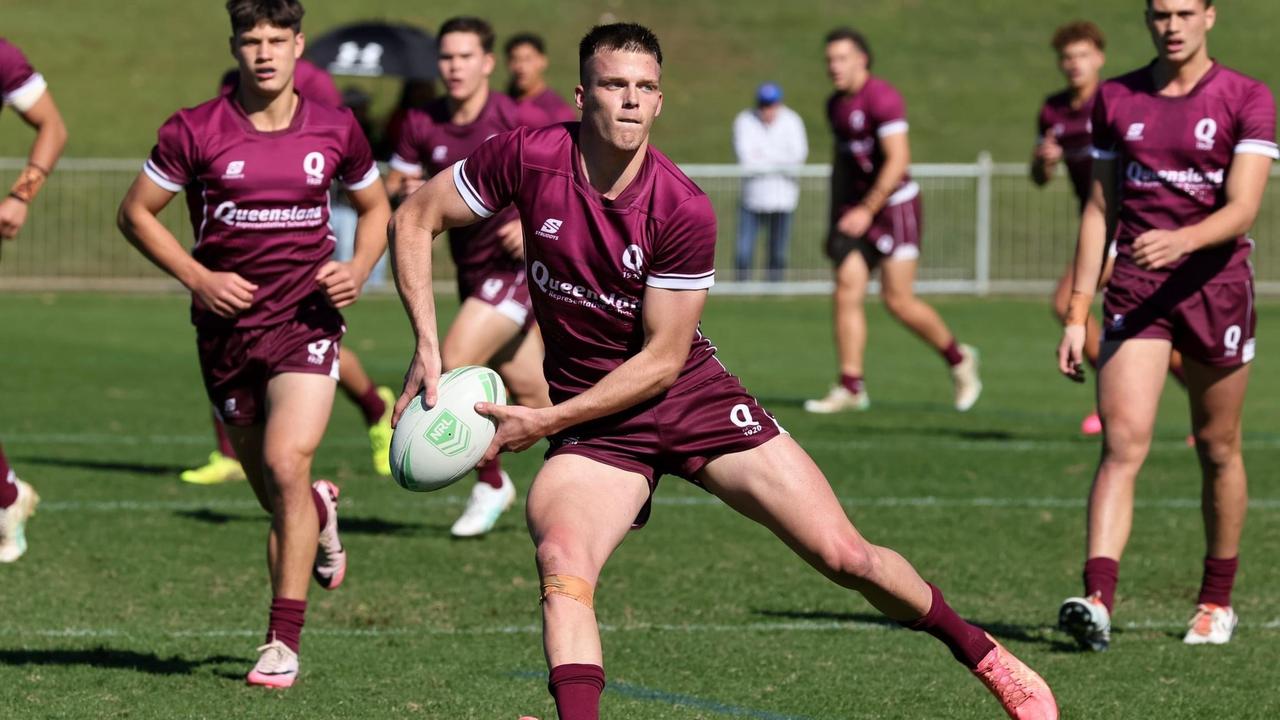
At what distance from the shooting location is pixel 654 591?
27.3 ft

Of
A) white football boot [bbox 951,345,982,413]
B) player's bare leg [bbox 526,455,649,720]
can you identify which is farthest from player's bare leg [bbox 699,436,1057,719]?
white football boot [bbox 951,345,982,413]

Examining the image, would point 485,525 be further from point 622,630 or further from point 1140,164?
point 1140,164

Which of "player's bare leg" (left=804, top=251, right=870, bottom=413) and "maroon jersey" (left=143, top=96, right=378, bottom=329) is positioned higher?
"maroon jersey" (left=143, top=96, right=378, bottom=329)

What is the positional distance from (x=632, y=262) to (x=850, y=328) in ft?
31.2

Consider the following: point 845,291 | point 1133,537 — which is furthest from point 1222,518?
point 845,291

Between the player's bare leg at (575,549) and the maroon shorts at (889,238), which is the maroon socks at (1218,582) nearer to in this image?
the player's bare leg at (575,549)

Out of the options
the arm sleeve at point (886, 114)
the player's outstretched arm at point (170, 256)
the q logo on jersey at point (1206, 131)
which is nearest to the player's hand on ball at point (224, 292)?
the player's outstretched arm at point (170, 256)

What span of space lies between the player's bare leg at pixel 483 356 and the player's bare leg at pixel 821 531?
165 inches

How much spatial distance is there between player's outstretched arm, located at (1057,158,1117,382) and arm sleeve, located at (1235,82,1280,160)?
1.68ft

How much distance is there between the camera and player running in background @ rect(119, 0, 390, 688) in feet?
22.6

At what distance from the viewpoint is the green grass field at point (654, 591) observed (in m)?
6.50

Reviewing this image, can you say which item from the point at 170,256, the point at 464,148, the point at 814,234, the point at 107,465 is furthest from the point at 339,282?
the point at 814,234

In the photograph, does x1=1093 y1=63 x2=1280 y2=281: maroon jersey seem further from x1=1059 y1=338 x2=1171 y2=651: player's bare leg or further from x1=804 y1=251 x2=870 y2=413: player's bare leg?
x1=804 y1=251 x2=870 y2=413: player's bare leg

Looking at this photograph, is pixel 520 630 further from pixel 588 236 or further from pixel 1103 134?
pixel 1103 134
